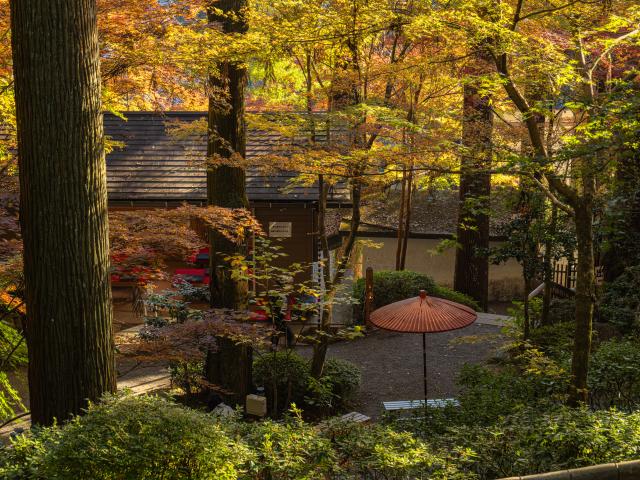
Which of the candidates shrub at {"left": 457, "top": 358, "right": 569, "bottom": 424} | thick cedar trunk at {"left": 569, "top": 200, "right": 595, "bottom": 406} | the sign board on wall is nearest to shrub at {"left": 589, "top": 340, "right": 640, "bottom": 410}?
shrub at {"left": 457, "top": 358, "right": 569, "bottom": 424}

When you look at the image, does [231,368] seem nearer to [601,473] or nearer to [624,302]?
[601,473]

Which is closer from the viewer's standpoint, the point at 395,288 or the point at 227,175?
the point at 227,175

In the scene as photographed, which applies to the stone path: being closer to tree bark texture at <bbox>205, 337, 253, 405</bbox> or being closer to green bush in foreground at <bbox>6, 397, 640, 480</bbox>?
tree bark texture at <bbox>205, 337, 253, 405</bbox>

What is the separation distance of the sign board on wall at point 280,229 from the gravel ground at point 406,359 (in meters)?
3.57

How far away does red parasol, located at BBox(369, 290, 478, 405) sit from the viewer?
32.3 feet

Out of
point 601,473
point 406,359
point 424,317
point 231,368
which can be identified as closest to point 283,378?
point 231,368

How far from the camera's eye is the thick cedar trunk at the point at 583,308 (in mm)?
7621

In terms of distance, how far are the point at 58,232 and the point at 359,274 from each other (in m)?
20.5

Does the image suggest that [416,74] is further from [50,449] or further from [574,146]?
[50,449]

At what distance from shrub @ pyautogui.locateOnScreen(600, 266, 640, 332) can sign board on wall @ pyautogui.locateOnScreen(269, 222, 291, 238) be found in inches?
329

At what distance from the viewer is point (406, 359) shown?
48.9 ft

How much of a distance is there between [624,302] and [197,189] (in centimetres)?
1111

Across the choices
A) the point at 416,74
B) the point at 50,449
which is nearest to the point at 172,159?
the point at 416,74

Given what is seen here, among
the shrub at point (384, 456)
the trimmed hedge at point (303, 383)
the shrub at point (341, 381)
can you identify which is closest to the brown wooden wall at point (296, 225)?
the shrub at point (341, 381)
